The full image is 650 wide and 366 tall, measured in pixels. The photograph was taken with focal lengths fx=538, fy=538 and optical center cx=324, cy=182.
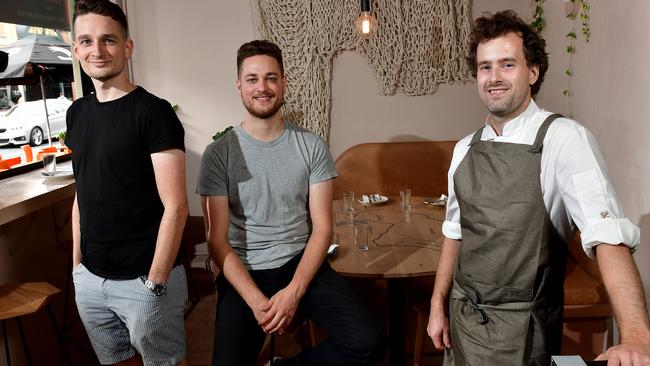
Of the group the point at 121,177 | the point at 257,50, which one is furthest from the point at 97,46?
the point at 257,50

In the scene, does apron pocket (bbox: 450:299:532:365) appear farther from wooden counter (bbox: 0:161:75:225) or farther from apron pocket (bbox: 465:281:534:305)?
wooden counter (bbox: 0:161:75:225)

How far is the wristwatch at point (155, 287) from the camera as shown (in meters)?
1.89

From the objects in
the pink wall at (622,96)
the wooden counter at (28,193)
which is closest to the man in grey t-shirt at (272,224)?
the wooden counter at (28,193)

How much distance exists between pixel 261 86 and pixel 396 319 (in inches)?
44.8

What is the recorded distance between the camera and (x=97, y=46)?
1860mm

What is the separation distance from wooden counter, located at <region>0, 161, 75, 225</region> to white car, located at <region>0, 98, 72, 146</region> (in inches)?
10.8

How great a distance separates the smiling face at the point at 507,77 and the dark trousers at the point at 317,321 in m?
0.95

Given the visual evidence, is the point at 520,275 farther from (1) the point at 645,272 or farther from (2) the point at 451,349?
(1) the point at 645,272

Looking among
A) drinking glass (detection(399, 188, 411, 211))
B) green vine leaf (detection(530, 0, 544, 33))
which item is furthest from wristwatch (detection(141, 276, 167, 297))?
green vine leaf (detection(530, 0, 544, 33))

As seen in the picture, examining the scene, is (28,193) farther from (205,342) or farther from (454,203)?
(454,203)

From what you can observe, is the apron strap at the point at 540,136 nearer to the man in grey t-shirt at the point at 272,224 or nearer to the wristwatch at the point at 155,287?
the man in grey t-shirt at the point at 272,224

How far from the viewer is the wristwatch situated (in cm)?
189

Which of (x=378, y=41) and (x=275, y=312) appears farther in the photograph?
(x=378, y=41)

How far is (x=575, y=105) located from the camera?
3156 mm
